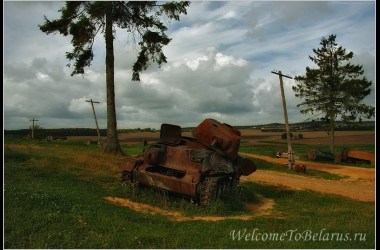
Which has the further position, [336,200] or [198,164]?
[336,200]

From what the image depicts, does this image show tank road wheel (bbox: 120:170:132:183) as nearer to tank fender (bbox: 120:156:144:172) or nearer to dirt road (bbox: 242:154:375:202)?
tank fender (bbox: 120:156:144:172)

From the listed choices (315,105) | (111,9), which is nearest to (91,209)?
(111,9)

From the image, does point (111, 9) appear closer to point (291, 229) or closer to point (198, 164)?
point (198, 164)

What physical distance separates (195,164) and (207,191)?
3.41ft

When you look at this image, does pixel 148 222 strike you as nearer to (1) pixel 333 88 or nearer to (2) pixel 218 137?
(2) pixel 218 137

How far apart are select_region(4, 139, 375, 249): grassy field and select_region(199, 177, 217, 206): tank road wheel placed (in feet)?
0.75

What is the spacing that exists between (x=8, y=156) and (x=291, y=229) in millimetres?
14496

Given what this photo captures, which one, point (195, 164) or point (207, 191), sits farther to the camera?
point (195, 164)

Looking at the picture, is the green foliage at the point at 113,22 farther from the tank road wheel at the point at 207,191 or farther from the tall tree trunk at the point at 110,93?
the tank road wheel at the point at 207,191

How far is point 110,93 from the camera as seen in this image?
24.9 metres

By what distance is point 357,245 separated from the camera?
7953 millimetres

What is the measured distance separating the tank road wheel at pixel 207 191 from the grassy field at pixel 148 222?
0.23 meters

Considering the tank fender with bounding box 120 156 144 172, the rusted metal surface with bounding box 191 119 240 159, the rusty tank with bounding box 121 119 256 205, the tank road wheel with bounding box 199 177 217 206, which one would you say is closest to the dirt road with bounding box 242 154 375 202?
the rusty tank with bounding box 121 119 256 205

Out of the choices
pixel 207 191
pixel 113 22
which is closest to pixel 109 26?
pixel 113 22
